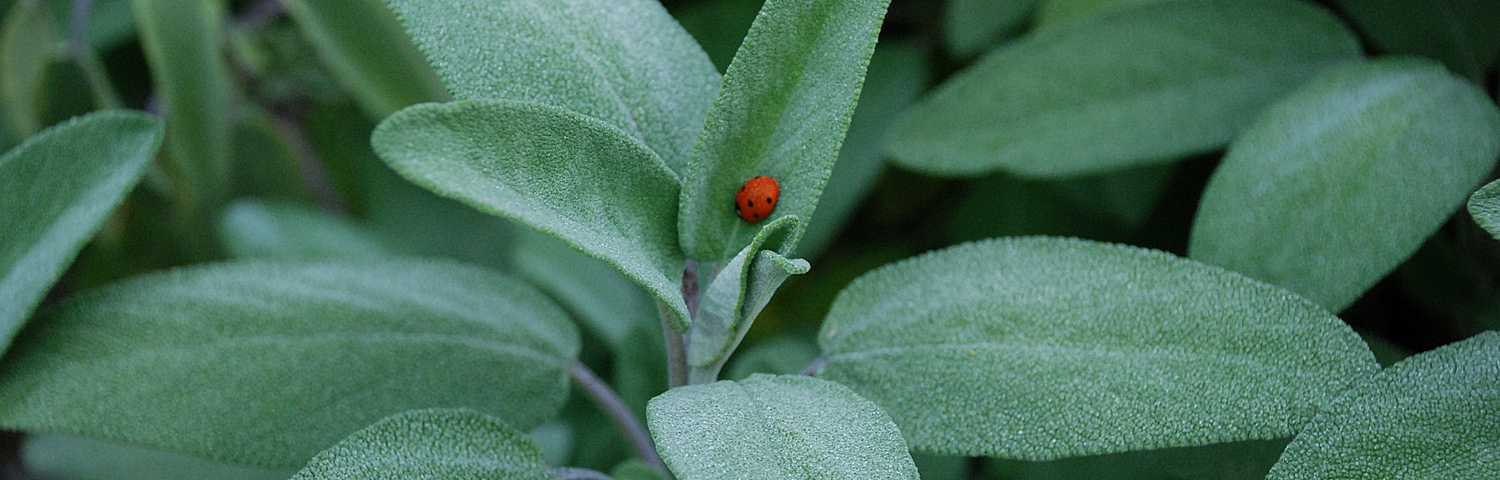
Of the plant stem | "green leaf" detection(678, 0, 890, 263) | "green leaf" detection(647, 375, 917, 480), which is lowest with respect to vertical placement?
the plant stem

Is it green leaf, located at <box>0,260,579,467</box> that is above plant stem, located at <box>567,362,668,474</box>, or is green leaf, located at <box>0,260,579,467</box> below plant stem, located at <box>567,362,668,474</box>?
above

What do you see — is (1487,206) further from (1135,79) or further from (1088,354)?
(1135,79)

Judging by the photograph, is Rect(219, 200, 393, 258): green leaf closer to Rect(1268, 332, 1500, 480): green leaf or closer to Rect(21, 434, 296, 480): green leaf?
Rect(21, 434, 296, 480): green leaf

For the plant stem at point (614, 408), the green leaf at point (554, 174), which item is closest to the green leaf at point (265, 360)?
the plant stem at point (614, 408)

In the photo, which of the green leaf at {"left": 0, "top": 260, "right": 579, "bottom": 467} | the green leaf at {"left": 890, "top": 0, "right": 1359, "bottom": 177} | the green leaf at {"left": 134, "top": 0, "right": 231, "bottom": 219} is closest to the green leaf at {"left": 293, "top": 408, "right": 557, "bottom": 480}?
the green leaf at {"left": 0, "top": 260, "right": 579, "bottom": 467}

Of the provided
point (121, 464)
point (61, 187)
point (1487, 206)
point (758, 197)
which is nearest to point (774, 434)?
point (758, 197)

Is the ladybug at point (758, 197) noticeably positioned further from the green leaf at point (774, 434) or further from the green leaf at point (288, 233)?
the green leaf at point (288, 233)
